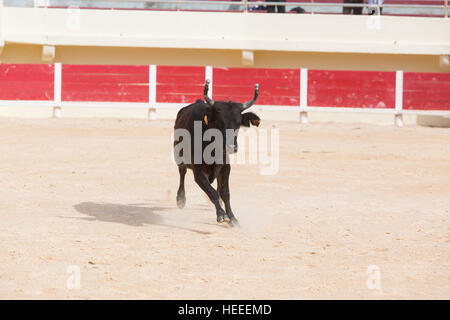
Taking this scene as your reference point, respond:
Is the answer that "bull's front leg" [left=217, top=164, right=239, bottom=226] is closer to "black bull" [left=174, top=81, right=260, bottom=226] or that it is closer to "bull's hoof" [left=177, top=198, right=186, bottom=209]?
"black bull" [left=174, top=81, right=260, bottom=226]

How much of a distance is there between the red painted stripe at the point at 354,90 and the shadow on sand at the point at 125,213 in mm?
9558

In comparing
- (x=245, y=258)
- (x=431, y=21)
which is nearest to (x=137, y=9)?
(x=431, y=21)

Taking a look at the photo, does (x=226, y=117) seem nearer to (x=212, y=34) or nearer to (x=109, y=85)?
(x=109, y=85)

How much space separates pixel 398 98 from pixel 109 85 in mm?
5630

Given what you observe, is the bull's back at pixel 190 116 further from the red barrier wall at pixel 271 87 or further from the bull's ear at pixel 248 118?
the red barrier wall at pixel 271 87

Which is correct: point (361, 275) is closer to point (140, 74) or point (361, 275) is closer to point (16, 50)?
point (140, 74)

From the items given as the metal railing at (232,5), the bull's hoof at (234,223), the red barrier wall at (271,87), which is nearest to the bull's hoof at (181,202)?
the bull's hoof at (234,223)

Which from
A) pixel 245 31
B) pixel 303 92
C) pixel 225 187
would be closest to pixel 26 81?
pixel 245 31

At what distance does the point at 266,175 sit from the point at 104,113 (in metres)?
7.88

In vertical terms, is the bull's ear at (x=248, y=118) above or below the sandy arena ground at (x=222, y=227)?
above

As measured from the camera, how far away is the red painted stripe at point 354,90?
55.3 feet

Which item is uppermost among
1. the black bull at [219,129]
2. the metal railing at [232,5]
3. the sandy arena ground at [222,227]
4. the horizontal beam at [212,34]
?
the metal railing at [232,5]

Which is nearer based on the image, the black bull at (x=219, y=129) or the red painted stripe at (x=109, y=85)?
the black bull at (x=219, y=129)

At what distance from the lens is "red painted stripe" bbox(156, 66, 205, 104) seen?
16.9 m
